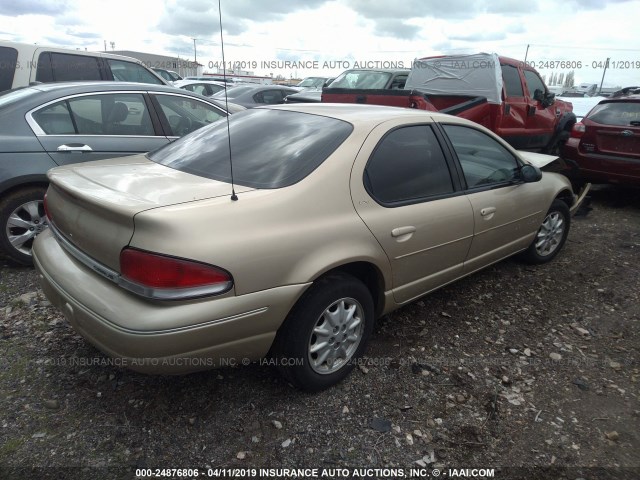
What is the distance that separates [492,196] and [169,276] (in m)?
2.44

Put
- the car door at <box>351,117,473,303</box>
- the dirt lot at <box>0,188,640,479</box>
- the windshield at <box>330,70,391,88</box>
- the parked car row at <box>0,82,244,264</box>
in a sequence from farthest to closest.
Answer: the windshield at <box>330,70,391,88</box>
the parked car row at <box>0,82,244,264</box>
the car door at <box>351,117,473,303</box>
the dirt lot at <box>0,188,640,479</box>

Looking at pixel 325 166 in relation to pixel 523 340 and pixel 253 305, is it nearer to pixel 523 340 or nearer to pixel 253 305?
pixel 253 305

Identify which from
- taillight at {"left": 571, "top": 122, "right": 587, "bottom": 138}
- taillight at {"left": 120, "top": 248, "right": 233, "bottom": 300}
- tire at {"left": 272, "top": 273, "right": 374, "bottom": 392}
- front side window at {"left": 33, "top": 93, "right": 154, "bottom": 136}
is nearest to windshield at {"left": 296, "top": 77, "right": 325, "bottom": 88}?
taillight at {"left": 571, "top": 122, "right": 587, "bottom": 138}

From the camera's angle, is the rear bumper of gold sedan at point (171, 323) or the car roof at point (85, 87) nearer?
the rear bumper of gold sedan at point (171, 323)

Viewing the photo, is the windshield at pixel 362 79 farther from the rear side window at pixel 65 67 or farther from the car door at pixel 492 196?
the car door at pixel 492 196

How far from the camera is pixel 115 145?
412cm

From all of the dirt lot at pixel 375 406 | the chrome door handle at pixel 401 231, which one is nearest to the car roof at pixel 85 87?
the dirt lot at pixel 375 406

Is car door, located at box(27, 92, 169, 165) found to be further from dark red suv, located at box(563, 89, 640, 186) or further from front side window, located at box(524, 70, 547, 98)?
front side window, located at box(524, 70, 547, 98)

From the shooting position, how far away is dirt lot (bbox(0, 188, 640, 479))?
84.7 inches

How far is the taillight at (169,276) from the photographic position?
187 centimetres

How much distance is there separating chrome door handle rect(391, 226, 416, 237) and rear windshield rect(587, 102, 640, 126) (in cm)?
510

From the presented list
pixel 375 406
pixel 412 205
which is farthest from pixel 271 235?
pixel 375 406

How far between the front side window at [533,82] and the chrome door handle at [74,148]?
6883mm

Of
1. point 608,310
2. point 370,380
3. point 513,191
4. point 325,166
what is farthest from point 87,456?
point 608,310
